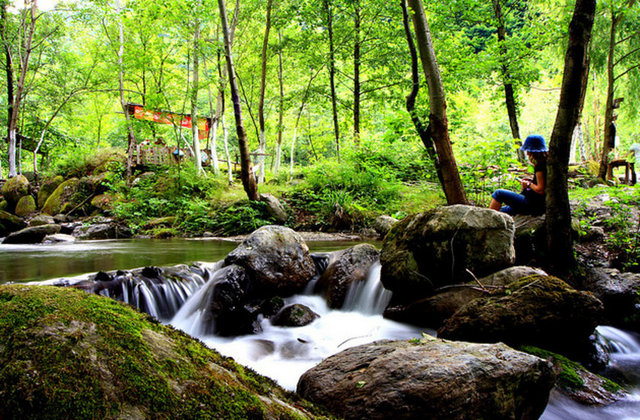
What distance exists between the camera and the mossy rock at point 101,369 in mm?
1165

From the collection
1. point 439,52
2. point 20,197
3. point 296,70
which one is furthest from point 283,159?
point 439,52

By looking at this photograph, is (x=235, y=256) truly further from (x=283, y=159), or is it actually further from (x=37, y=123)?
(x=283, y=159)

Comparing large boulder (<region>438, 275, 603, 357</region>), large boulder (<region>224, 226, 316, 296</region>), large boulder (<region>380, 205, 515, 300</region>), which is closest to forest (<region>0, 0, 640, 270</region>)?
large boulder (<region>380, 205, 515, 300</region>)

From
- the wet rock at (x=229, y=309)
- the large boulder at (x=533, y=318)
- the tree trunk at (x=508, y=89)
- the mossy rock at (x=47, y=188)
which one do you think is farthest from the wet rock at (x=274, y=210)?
the mossy rock at (x=47, y=188)

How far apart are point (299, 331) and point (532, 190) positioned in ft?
14.8

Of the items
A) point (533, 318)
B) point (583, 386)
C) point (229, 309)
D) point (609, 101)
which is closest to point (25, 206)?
point (229, 309)

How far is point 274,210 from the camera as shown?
13.5 m

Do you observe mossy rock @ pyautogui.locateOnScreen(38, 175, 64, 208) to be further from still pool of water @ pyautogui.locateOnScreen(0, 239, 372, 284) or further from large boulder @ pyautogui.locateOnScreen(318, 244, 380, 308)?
large boulder @ pyautogui.locateOnScreen(318, 244, 380, 308)

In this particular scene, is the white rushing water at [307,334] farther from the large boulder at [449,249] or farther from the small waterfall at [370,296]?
the large boulder at [449,249]

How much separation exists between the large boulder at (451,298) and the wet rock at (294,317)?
1365 mm

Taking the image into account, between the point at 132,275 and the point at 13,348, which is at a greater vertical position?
the point at 13,348

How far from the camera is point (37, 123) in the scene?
2341cm

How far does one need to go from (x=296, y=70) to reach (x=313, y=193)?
515 inches

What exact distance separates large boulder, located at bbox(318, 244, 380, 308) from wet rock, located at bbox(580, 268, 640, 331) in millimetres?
3322
